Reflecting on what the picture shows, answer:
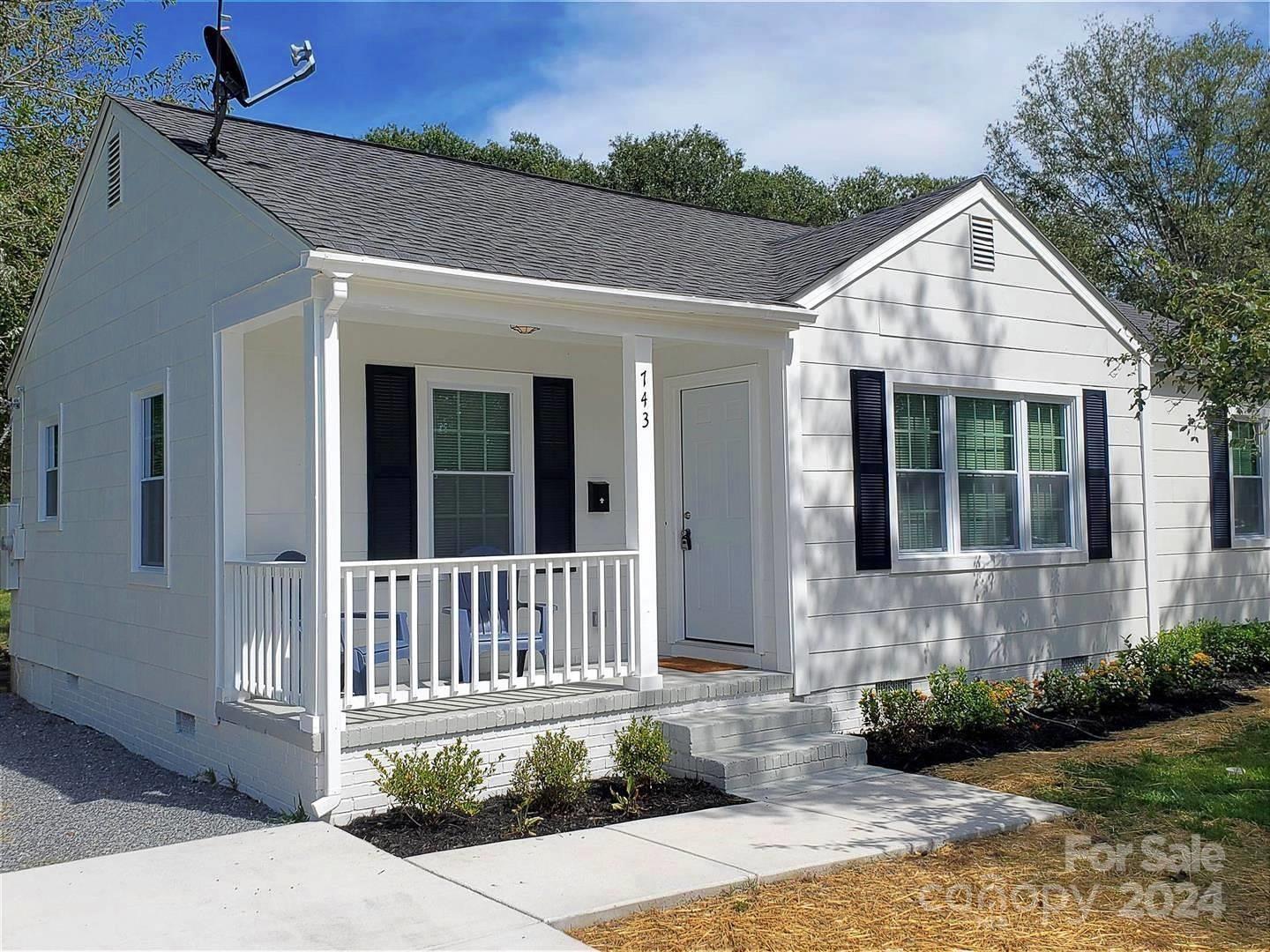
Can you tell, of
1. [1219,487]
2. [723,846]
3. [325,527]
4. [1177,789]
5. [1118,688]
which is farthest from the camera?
[1219,487]

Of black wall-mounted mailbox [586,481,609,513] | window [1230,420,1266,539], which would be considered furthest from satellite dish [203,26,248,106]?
window [1230,420,1266,539]

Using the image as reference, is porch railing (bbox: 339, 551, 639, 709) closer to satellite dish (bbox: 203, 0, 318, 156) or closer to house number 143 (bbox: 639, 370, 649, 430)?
house number 143 (bbox: 639, 370, 649, 430)

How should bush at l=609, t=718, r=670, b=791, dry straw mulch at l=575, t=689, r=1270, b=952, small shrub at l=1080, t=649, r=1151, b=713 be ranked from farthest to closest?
1. small shrub at l=1080, t=649, r=1151, b=713
2. bush at l=609, t=718, r=670, b=791
3. dry straw mulch at l=575, t=689, r=1270, b=952

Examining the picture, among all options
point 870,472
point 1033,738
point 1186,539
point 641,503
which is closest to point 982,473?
point 870,472

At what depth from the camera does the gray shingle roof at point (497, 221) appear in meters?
6.67

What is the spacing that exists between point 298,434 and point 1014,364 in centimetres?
583

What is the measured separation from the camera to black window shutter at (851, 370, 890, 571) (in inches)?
323

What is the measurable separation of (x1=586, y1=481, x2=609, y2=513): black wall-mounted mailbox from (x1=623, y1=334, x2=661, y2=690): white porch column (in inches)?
74.7

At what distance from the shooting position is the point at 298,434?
25.5 ft

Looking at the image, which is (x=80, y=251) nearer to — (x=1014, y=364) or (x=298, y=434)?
(x=298, y=434)

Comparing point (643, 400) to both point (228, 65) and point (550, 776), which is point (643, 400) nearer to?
point (550, 776)

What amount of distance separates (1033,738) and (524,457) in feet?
14.3

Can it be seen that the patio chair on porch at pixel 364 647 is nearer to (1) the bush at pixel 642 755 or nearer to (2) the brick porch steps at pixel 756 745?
(1) the bush at pixel 642 755

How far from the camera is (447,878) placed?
4.90 metres
